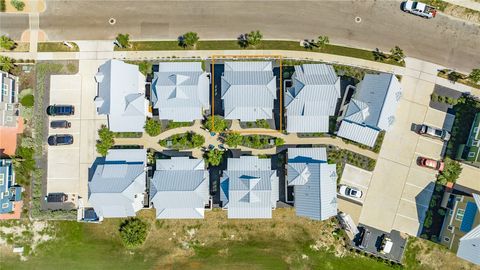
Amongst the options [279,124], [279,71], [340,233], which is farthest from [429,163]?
[279,71]

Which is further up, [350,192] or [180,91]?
[180,91]

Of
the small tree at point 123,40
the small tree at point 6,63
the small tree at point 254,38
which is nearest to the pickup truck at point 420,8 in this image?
the small tree at point 254,38

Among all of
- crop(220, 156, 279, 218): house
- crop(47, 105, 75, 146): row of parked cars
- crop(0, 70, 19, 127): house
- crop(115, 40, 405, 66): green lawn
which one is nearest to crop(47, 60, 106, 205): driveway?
crop(47, 105, 75, 146): row of parked cars

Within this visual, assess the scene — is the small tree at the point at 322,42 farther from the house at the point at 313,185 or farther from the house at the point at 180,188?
the house at the point at 180,188

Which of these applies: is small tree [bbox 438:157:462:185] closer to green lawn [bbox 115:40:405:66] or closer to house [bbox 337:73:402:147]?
house [bbox 337:73:402:147]

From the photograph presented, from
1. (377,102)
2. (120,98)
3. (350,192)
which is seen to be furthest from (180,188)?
(377,102)

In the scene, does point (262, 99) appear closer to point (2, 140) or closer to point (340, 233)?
point (340, 233)

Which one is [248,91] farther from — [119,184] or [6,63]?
[6,63]
